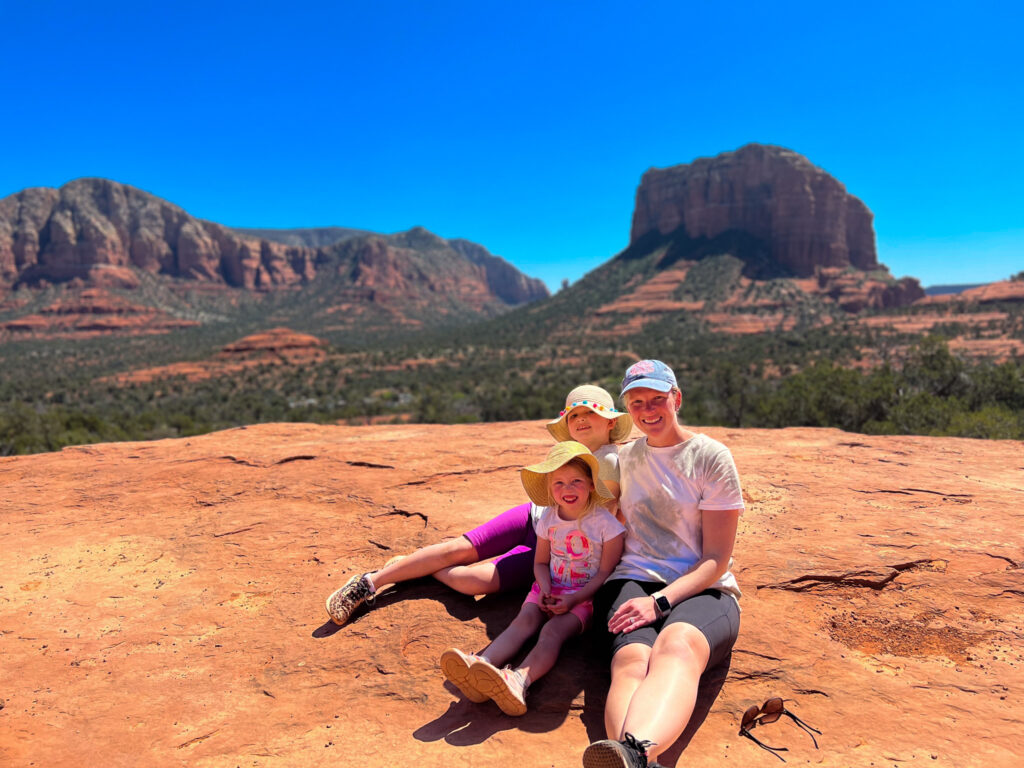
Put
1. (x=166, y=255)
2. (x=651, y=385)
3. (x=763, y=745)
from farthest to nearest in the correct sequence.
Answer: (x=166, y=255)
(x=651, y=385)
(x=763, y=745)

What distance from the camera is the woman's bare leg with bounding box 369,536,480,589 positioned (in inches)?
166

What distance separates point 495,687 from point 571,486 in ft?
3.75

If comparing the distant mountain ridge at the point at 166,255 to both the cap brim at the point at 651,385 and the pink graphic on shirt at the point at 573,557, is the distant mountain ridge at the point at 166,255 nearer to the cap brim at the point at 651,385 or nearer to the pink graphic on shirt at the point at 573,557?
the pink graphic on shirt at the point at 573,557

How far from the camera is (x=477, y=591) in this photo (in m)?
4.14

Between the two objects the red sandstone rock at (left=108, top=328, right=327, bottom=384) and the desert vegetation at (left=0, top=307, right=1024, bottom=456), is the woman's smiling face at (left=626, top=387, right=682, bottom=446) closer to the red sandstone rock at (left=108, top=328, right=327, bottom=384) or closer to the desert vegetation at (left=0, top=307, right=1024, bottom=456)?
the desert vegetation at (left=0, top=307, right=1024, bottom=456)

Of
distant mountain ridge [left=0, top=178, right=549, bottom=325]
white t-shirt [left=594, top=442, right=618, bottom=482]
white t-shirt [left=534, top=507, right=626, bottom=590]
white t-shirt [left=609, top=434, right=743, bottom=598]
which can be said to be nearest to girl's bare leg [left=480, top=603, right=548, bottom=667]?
white t-shirt [left=534, top=507, right=626, bottom=590]

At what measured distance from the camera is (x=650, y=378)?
11.1 ft

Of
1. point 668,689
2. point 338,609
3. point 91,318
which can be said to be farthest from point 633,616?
point 91,318

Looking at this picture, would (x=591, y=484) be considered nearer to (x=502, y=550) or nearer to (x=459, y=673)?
(x=502, y=550)

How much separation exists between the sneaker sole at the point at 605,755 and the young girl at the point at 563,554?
0.86 meters

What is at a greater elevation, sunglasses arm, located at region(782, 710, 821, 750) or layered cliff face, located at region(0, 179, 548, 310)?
layered cliff face, located at region(0, 179, 548, 310)

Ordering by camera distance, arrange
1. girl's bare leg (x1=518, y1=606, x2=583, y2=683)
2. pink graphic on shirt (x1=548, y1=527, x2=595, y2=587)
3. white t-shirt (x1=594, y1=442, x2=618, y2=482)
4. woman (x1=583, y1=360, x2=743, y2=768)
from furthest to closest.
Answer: white t-shirt (x1=594, y1=442, x2=618, y2=482), pink graphic on shirt (x1=548, y1=527, x2=595, y2=587), girl's bare leg (x1=518, y1=606, x2=583, y2=683), woman (x1=583, y1=360, x2=743, y2=768)

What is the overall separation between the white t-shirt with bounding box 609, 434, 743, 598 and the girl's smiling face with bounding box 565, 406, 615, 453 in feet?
1.17

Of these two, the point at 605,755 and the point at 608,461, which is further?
the point at 608,461
